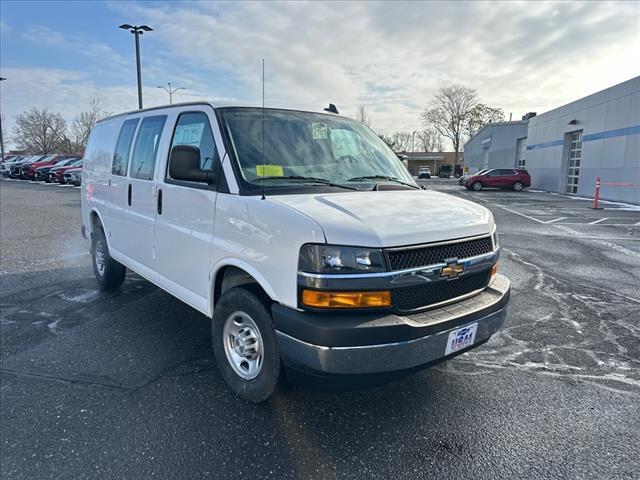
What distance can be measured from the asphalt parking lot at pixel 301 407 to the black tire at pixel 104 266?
0.43 metres

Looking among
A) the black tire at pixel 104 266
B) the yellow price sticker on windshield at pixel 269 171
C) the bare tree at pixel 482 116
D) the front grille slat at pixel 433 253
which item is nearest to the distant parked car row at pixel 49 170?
the black tire at pixel 104 266

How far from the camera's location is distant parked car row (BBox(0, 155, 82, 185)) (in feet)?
93.6

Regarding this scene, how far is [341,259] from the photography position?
247 centimetres

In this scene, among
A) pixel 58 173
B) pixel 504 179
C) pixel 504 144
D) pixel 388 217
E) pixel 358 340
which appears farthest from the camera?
pixel 504 144

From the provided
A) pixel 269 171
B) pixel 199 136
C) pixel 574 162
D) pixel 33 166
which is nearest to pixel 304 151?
pixel 269 171

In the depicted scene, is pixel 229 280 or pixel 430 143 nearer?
pixel 229 280

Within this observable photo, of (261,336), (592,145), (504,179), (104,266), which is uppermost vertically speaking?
(592,145)

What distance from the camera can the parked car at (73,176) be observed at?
2770 cm

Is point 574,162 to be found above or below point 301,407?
above

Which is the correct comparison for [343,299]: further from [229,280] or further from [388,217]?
[229,280]

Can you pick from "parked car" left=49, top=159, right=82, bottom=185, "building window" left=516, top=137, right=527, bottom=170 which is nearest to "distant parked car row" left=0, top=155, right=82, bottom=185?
"parked car" left=49, top=159, right=82, bottom=185

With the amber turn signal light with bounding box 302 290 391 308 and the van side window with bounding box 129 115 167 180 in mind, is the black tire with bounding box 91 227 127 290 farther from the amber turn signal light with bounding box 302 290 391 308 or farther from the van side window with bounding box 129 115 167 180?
the amber turn signal light with bounding box 302 290 391 308

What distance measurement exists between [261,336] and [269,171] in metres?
1.20

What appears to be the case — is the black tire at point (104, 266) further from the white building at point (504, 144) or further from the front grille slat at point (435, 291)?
the white building at point (504, 144)
